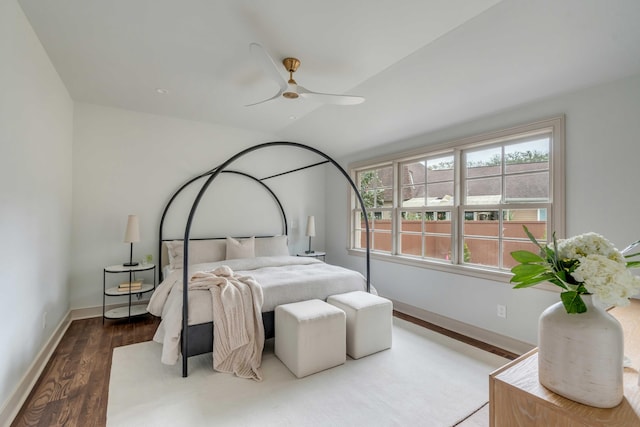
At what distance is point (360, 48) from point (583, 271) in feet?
7.32

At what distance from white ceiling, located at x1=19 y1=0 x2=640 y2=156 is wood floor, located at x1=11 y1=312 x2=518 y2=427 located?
2513 millimetres

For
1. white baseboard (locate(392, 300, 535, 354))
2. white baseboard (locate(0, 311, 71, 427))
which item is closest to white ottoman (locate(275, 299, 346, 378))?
white baseboard (locate(392, 300, 535, 354))

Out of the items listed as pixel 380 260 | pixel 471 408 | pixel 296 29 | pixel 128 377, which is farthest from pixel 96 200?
pixel 471 408

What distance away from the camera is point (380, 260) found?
14.6 feet

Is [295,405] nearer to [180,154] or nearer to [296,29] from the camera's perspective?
[296,29]

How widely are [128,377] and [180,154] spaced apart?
293 cm

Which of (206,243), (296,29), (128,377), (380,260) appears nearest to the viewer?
(296,29)

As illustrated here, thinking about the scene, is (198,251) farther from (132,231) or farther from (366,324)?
(366,324)

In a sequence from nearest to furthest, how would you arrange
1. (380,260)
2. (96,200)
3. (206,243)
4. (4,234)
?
(4,234) < (96,200) < (206,243) < (380,260)

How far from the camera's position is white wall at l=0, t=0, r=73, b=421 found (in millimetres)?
1862

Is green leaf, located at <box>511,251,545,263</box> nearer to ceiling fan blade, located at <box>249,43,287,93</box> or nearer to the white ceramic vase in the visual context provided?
the white ceramic vase

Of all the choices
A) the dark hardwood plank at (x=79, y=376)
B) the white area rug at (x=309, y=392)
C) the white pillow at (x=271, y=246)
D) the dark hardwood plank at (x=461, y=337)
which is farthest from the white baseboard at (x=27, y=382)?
the dark hardwood plank at (x=461, y=337)

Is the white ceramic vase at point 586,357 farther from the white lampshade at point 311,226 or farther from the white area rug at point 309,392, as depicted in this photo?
the white lampshade at point 311,226

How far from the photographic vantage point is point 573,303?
2.85ft
